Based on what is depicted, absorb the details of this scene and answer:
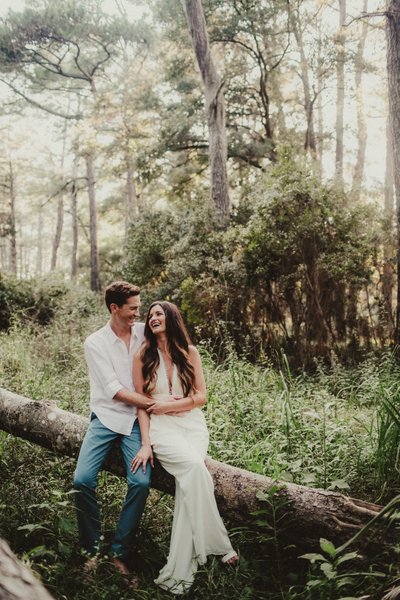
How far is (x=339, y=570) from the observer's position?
2.72 meters

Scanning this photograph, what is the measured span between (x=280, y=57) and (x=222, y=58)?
200 centimetres

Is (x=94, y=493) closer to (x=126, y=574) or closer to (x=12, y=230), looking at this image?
(x=126, y=574)

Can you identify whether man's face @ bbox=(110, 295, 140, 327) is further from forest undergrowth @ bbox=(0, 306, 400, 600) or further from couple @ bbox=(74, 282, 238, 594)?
forest undergrowth @ bbox=(0, 306, 400, 600)

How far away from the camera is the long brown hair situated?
3.53 meters

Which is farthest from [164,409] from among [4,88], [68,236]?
[68,236]

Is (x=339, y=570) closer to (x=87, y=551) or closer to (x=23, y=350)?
(x=87, y=551)

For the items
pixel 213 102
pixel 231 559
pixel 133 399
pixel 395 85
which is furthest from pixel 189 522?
pixel 213 102

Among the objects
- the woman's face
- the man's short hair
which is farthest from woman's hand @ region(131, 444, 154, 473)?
the man's short hair

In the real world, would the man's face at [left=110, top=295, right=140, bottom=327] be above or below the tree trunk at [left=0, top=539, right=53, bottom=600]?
above

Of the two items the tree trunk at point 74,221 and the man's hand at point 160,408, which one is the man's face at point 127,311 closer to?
the man's hand at point 160,408

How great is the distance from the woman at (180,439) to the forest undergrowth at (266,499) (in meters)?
0.13

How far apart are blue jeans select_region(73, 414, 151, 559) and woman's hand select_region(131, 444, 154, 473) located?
34 millimetres

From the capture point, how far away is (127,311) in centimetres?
367

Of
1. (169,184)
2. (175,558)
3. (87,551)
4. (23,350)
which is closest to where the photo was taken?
(175,558)
